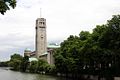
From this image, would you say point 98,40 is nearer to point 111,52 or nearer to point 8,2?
point 111,52

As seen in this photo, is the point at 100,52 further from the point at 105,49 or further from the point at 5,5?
the point at 5,5

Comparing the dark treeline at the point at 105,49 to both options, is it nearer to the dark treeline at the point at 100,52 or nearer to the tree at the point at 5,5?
the dark treeline at the point at 100,52

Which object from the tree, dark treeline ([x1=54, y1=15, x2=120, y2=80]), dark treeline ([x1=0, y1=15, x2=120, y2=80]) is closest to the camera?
the tree

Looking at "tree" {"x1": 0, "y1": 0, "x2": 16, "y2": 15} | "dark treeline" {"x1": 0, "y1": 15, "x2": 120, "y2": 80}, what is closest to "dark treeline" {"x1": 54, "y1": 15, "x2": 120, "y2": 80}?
"dark treeline" {"x1": 0, "y1": 15, "x2": 120, "y2": 80}

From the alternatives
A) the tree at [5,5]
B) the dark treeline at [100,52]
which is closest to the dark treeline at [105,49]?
the dark treeline at [100,52]

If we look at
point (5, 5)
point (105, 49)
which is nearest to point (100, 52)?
point (105, 49)

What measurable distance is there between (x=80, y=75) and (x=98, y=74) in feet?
57.7

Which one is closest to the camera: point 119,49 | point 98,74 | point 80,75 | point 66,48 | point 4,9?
point 4,9

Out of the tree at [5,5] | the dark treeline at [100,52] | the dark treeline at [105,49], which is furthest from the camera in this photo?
the dark treeline at [100,52]

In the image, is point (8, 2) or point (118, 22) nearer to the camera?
point (8, 2)

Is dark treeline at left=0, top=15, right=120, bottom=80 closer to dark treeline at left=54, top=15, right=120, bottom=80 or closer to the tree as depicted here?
dark treeline at left=54, top=15, right=120, bottom=80

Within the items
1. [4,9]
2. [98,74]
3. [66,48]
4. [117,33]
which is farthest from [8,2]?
[66,48]

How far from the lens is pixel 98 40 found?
63.7m

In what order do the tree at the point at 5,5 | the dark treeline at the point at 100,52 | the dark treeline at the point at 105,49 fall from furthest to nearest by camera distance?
the dark treeline at the point at 100,52, the dark treeline at the point at 105,49, the tree at the point at 5,5
